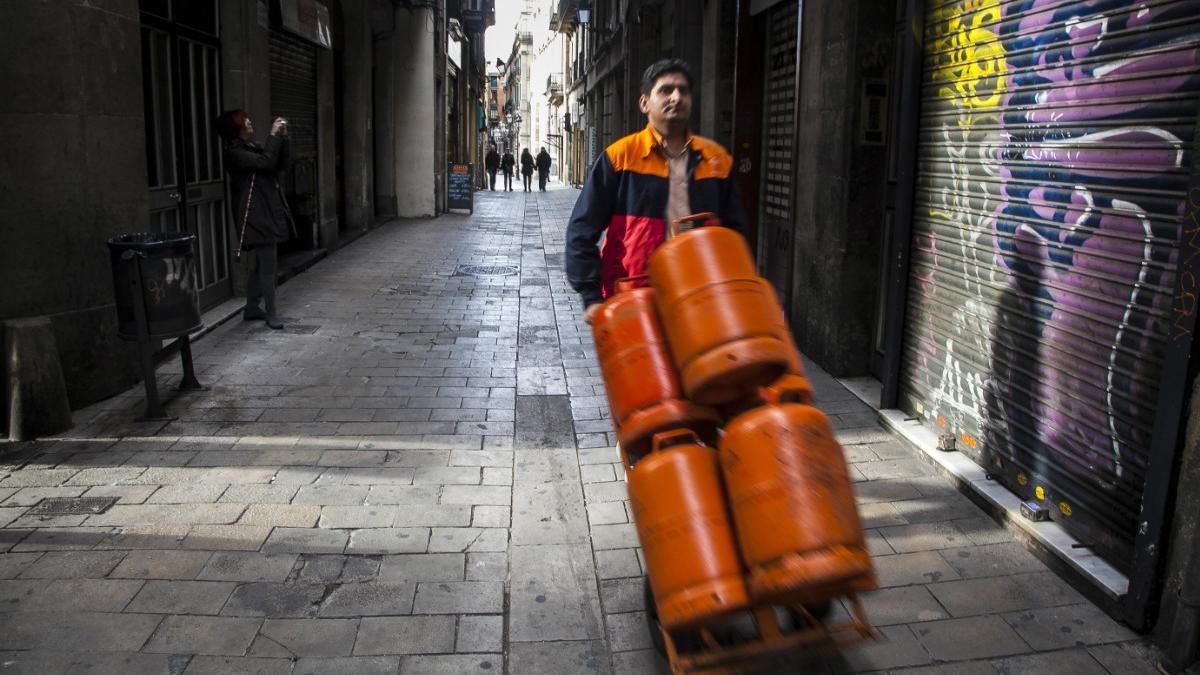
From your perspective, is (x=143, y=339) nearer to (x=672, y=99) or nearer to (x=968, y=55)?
(x=672, y=99)

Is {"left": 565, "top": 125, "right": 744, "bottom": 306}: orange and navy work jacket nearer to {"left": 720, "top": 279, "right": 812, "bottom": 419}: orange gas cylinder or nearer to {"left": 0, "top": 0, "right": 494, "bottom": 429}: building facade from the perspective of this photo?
{"left": 720, "top": 279, "right": 812, "bottom": 419}: orange gas cylinder

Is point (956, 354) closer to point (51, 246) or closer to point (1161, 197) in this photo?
point (1161, 197)

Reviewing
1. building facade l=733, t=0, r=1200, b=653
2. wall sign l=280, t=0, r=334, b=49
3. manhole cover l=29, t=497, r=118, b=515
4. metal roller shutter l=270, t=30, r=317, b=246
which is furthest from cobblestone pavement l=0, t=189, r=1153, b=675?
metal roller shutter l=270, t=30, r=317, b=246

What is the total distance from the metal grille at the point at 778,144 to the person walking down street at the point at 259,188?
177 inches

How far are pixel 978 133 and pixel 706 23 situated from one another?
706 cm

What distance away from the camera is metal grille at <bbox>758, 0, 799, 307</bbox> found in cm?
871

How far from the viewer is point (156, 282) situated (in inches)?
227

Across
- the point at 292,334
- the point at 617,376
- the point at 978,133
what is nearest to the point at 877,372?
the point at 978,133

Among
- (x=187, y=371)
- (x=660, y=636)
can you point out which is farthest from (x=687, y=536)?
(x=187, y=371)

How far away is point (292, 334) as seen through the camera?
27.4ft

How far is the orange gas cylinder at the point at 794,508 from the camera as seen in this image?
2426mm

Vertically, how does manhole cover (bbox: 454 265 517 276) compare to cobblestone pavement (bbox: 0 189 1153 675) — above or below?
above

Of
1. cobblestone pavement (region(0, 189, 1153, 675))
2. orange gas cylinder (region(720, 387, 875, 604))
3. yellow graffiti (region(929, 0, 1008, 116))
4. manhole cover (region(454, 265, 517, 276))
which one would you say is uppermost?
yellow graffiti (region(929, 0, 1008, 116))

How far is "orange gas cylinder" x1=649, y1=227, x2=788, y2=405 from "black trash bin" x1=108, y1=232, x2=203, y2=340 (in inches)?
156
